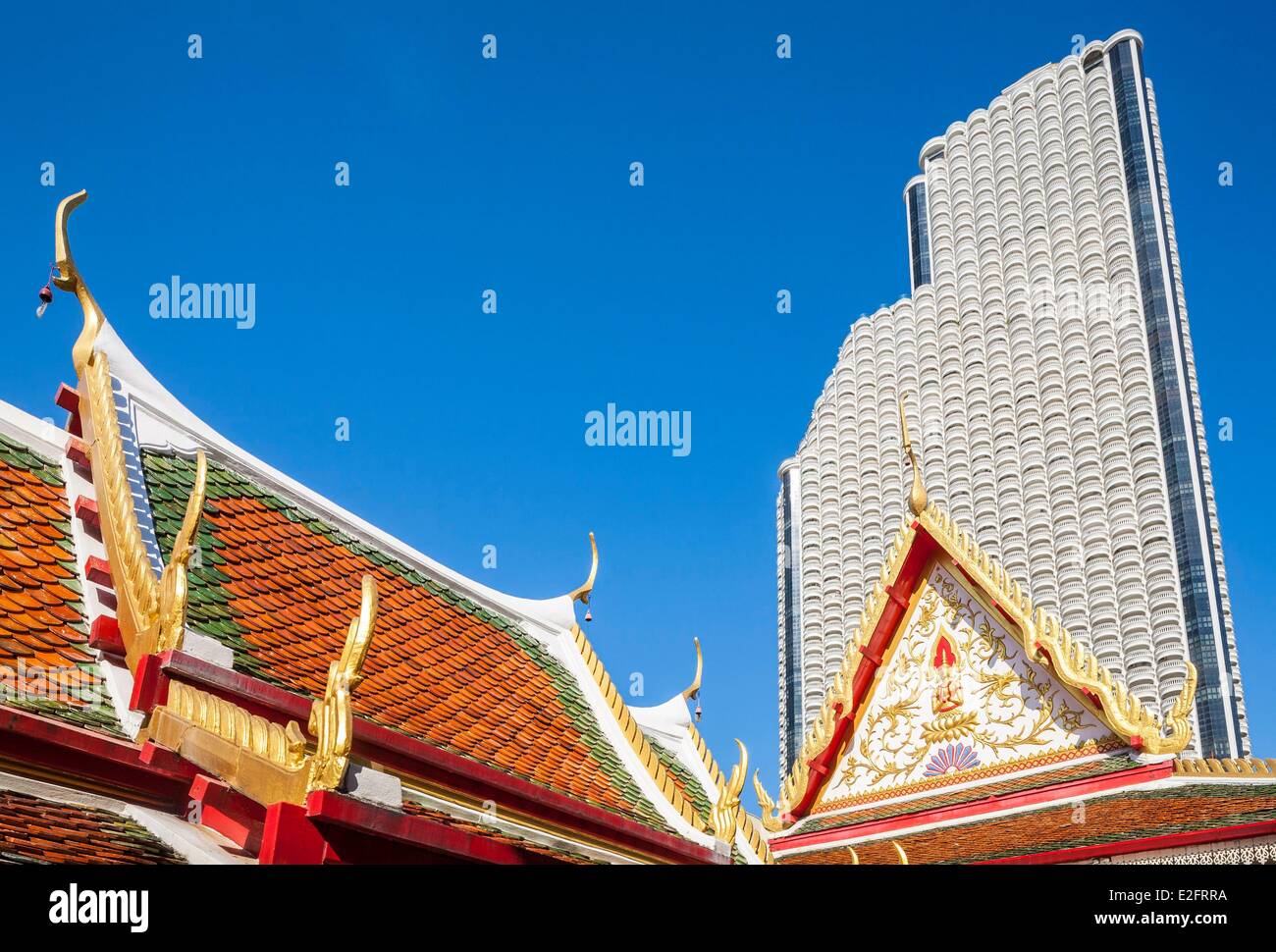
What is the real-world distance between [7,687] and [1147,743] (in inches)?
404

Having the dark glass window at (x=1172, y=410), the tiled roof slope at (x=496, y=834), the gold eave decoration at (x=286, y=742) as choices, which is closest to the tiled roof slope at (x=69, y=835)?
the gold eave decoration at (x=286, y=742)

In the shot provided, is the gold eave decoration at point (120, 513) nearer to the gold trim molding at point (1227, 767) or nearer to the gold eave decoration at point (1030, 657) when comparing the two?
the gold eave decoration at point (1030, 657)

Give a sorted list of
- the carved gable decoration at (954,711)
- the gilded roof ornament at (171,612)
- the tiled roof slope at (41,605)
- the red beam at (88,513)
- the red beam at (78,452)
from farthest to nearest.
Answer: the carved gable decoration at (954,711), the red beam at (78,452), the red beam at (88,513), the gilded roof ornament at (171,612), the tiled roof slope at (41,605)

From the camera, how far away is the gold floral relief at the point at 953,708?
13.0 meters

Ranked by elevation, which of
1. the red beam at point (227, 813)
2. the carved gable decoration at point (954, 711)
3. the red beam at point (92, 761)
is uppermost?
the carved gable decoration at point (954, 711)

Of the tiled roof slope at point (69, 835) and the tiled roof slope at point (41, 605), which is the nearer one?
the tiled roof slope at point (69, 835)

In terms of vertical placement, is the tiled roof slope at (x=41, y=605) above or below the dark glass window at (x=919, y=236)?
below

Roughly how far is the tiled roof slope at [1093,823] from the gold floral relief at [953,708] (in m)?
0.96

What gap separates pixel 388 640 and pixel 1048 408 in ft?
97.8

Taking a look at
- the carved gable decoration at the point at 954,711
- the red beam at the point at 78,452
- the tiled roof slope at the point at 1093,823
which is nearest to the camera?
the red beam at the point at 78,452

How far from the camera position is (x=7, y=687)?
5.08 metres

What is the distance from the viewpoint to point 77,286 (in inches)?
292
